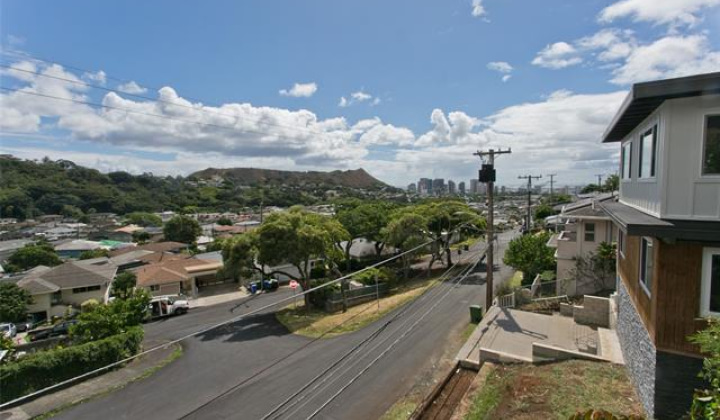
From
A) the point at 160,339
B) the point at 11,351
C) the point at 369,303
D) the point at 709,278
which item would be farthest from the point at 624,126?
the point at 11,351

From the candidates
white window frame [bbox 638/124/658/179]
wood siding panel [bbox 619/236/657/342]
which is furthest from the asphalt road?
white window frame [bbox 638/124/658/179]

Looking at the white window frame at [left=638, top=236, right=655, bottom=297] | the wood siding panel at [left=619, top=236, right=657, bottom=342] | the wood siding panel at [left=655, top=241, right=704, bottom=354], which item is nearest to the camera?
the wood siding panel at [left=655, top=241, right=704, bottom=354]

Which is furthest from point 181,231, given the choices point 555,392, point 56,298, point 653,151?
point 653,151

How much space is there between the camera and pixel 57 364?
14.7 meters

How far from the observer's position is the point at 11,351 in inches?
611

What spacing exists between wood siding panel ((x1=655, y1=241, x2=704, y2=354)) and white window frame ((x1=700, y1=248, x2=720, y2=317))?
5 centimetres

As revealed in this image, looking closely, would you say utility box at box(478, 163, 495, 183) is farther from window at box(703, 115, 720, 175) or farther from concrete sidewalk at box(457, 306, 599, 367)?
window at box(703, 115, 720, 175)

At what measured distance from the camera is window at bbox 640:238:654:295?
24.0 feet

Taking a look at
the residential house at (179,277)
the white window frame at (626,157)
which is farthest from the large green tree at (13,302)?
the white window frame at (626,157)

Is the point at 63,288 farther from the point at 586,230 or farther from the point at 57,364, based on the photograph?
the point at 586,230

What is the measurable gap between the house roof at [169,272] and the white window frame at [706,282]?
3361 centimetres

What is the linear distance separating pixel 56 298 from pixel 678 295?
37.5 metres

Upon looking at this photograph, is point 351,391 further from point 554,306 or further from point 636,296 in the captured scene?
point 554,306

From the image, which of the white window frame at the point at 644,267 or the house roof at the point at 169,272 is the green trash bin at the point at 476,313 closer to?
the white window frame at the point at 644,267
